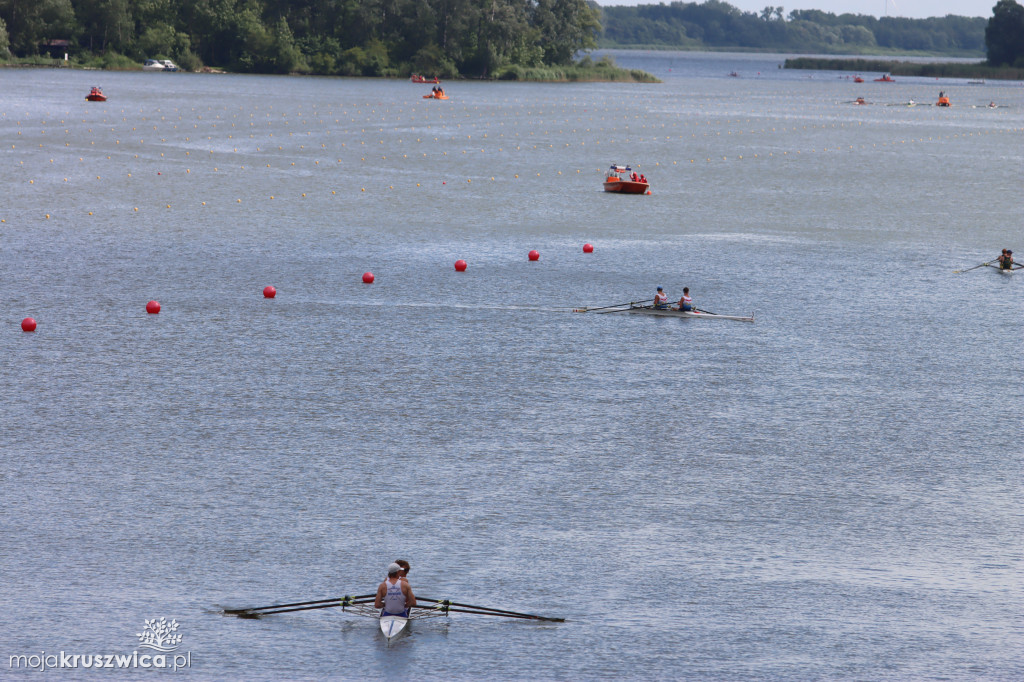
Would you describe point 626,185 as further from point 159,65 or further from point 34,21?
point 159,65

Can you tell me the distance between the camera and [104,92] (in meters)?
136

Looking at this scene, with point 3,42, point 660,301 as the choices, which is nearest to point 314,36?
point 3,42

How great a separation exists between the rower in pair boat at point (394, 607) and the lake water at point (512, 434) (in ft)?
0.70

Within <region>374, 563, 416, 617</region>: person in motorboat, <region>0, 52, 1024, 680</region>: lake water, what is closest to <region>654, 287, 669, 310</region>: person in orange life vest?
<region>0, 52, 1024, 680</region>: lake water

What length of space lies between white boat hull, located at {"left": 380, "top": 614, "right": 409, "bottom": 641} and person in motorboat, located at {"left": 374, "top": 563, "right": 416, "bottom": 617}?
7 centimetres

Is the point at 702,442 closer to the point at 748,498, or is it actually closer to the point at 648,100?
the point at 748,498

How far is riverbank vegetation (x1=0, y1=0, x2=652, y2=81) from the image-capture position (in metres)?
179

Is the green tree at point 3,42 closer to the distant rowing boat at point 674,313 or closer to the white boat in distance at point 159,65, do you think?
the white boat in distance at point 159,65

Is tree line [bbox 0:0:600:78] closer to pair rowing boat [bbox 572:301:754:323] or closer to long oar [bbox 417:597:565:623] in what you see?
pair rowing boat [bbox 572:301:754:323]

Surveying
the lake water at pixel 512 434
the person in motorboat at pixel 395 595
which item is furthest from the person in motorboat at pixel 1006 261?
the person in motorboat at pixel 395 595

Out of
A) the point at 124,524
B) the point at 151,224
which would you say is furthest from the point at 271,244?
the point at 124,524

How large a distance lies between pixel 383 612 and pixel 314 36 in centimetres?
18080

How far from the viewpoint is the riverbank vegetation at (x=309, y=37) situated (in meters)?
179

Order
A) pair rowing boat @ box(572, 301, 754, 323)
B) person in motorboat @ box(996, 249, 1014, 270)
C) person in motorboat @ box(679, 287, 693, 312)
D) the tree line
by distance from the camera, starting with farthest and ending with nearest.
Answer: the tree line < person in motorboat @ box(996, 249, 1014, 270) < person in motorboat @ box(679, 287, 693, 312) < pair rowing boat @ box(572, 301, 754, 323)
